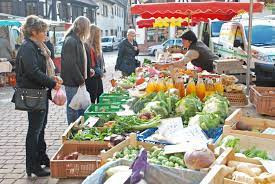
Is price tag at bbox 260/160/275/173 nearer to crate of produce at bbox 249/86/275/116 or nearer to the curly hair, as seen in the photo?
crate of produce at bbox 249/86/275/116

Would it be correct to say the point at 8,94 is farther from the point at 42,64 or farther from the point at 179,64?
the point at 42,64

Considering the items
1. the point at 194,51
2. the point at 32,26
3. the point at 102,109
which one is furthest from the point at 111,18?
the point at 32,26

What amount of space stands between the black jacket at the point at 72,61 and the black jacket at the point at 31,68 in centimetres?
88

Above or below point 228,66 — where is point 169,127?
below

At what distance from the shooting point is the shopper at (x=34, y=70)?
4.25 m

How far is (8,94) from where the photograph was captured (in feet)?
40.5

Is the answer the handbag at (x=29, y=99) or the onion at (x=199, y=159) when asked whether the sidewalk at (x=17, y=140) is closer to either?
the handbag at (x=29, y=99)

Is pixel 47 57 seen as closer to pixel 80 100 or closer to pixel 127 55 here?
pixel 80 100

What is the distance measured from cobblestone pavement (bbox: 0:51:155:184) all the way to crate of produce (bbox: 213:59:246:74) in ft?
12.4

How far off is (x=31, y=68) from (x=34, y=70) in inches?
1.5

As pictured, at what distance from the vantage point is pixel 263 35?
12391 millimetres

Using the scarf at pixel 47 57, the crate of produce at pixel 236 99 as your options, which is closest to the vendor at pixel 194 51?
the crate of produce at pixel 236 99

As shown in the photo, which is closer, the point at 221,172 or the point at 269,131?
the point at 221,172

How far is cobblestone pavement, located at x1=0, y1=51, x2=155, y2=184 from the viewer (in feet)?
15.7
